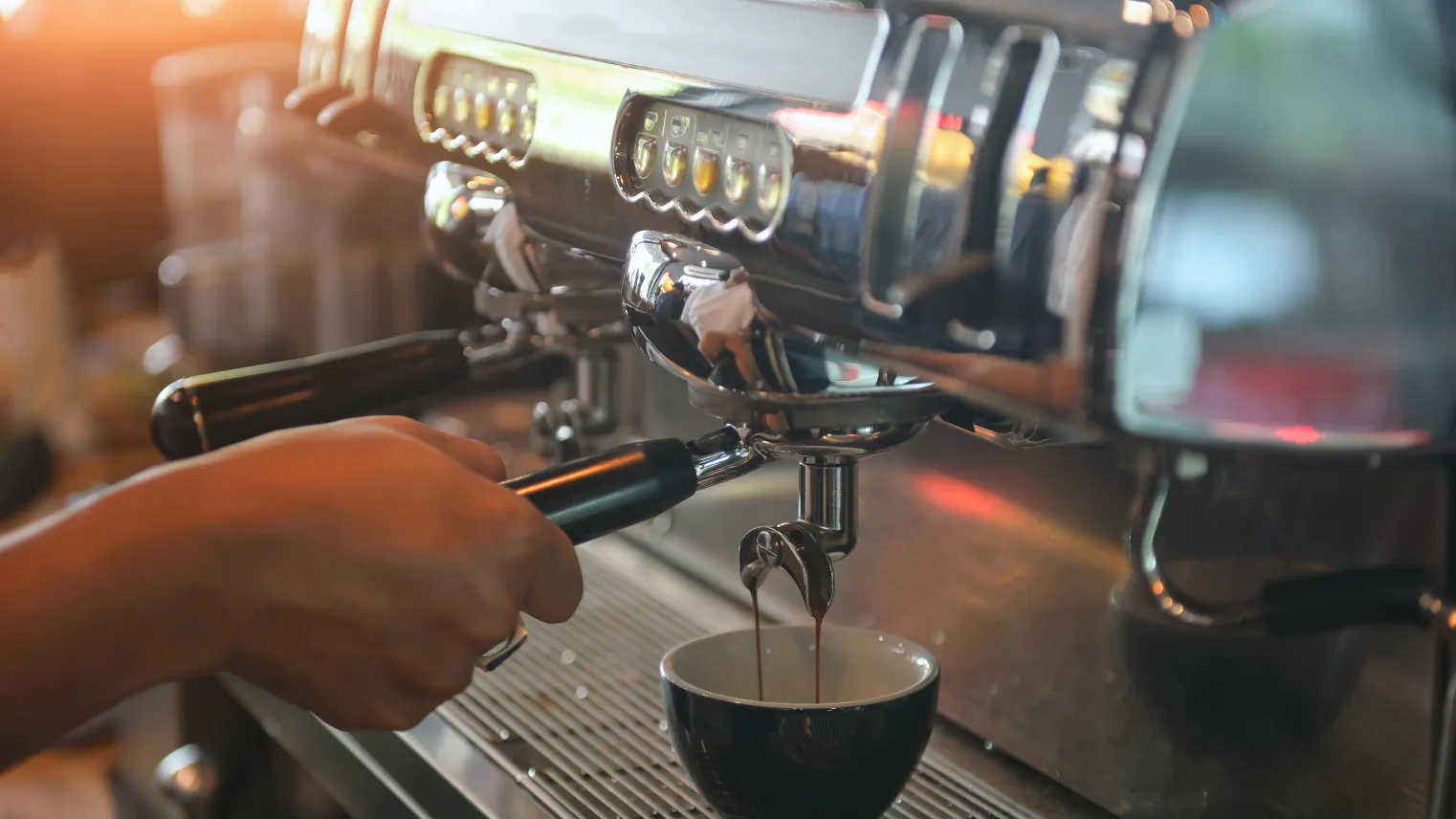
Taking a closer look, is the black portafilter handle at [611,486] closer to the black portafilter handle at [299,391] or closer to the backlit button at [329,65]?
the black portafilter handle at [299,391]

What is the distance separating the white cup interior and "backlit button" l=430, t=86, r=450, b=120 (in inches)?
9.9

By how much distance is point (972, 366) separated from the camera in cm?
34

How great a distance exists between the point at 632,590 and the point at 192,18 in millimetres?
1303

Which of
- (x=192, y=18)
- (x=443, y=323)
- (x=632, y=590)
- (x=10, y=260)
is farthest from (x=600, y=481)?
(x=192, y=18)

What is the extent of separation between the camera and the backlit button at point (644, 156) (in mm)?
469

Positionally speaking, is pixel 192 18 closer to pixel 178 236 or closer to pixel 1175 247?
pixel 178 236

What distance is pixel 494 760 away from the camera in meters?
0.60

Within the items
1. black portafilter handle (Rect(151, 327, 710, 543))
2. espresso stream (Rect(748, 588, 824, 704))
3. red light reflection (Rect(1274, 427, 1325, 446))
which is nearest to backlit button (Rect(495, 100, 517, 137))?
black portafilter handle (Rect(151, 327, 710, 543))

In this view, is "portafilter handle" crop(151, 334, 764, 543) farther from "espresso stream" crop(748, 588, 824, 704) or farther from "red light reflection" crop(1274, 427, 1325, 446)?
"red light reflection" crop(1274, 427, 1325, 446)

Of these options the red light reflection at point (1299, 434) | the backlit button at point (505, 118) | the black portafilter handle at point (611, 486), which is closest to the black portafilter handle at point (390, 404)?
the black portafilter handle at point (611, 486)

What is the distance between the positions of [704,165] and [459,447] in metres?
0.12

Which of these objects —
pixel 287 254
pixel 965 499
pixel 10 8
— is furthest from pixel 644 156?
pixel 10 8

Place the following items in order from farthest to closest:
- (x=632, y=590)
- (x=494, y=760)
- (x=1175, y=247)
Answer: (x=632, y=590) < (x=494, y=760) < (x=1175, y=247)

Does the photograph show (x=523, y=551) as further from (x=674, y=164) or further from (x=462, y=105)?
(x=462, y=105)
